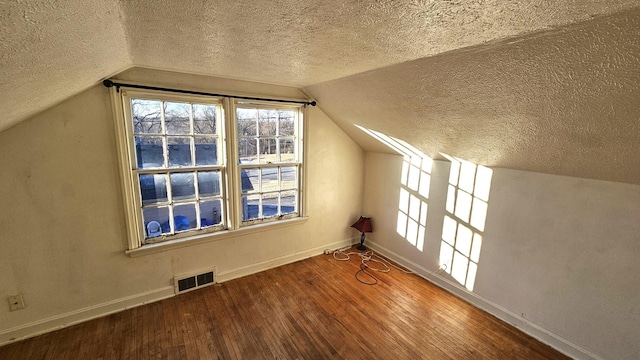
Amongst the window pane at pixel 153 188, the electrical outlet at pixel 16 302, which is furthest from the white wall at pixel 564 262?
the electrical outlet at pixel 16 302

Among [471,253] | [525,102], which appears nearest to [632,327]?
[471,253]

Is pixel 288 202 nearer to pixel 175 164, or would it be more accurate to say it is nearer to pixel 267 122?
pixel 267 122

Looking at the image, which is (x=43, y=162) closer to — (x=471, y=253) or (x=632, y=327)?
(x=471, y=253)

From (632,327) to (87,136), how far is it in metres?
4.14

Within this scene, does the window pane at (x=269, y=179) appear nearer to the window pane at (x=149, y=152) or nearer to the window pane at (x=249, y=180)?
the window pane at (x=249, y=180)

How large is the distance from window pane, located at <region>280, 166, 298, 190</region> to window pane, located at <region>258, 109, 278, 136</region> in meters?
0.45

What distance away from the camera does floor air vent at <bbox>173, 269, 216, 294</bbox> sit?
262cm

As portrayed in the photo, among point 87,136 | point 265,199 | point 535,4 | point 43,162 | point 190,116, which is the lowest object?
point 265,199

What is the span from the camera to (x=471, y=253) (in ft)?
8.67

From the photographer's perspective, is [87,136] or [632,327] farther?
[87,136]

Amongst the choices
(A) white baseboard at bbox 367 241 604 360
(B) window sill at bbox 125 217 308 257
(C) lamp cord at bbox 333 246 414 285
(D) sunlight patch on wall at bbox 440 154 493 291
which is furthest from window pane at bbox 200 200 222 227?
(D) sunlight patch on wall at bbox 440 154 493 291

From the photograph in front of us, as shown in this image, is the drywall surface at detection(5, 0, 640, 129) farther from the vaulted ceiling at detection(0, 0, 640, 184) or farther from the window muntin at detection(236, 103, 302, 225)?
the window muntin at detection(236, 103, 302, 225)

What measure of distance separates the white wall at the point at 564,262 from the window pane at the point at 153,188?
2796mm

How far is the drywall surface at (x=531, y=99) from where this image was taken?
107 centimetres
